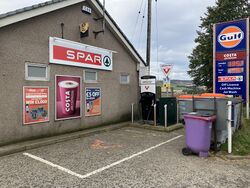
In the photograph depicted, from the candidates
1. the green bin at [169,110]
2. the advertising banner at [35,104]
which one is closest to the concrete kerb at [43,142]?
the advertising banner at [35,104]

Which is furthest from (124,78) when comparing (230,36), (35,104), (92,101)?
(230,36)

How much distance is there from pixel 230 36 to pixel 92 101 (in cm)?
652

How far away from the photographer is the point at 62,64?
7.36 meters

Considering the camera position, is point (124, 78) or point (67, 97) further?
point (124, 78)

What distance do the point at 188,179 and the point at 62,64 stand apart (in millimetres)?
5489

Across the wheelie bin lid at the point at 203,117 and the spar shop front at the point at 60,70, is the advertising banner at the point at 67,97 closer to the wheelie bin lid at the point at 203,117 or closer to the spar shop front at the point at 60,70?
the spar shop front at the point at 60,70

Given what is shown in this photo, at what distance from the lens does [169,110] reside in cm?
905

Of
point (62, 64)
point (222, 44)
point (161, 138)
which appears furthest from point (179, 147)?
point (222, 44)

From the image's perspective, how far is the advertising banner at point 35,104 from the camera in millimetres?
6359

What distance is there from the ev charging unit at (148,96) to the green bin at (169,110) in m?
0.53

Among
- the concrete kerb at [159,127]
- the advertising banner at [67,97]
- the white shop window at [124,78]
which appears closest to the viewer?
the advertising banner at [67,97]

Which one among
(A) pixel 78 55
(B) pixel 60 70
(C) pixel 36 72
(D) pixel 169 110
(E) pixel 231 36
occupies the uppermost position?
(E) pixel 231 36

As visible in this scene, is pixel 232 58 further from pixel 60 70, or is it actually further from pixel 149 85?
pixel 60 70

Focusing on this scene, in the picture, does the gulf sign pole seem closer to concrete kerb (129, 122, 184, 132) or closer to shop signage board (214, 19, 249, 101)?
shop signage board (214, 19, 249, 101)
